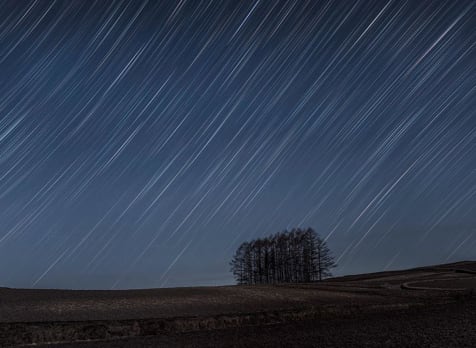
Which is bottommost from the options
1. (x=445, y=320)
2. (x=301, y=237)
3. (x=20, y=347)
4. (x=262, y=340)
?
(x=20, y=347)

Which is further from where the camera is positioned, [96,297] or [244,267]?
[244,267]

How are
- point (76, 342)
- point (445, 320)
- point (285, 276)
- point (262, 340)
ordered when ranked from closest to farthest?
point (262, 340), point (76, 342), point (445, 320), point (285, 276)

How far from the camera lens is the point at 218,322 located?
28.0m

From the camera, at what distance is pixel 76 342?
2322cm

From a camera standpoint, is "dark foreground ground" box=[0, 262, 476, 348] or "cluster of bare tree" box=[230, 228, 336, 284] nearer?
"dark foreground ground" box=[0, 262, 476, 348]

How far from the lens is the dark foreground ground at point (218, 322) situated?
842 inches

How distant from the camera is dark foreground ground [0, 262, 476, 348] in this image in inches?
842

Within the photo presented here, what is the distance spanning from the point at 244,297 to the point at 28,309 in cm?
1731

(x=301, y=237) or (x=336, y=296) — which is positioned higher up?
(x=301, y=237)

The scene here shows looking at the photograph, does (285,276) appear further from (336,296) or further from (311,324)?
(311,324)

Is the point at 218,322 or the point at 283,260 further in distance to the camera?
the point at 283,260

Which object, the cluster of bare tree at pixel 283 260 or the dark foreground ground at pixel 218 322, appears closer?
the dark foreground ground at pixel 218 322

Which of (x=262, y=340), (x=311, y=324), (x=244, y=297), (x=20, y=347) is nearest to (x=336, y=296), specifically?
(x=244, y=297)

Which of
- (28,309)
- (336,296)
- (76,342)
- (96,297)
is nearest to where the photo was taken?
(76,342)
